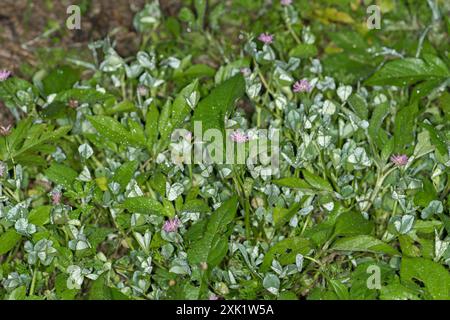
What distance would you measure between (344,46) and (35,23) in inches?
48.0

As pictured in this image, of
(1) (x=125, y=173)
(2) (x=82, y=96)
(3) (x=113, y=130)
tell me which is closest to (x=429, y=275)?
(1) (x=125, y=173)

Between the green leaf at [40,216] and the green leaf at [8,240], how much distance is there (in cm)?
5

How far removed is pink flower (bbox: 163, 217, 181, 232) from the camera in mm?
2021

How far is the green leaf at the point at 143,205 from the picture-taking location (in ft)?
6.67

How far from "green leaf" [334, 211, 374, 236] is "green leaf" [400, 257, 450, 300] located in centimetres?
14

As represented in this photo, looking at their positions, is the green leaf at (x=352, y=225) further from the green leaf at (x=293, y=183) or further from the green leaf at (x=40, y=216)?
the green leaf at (x=40, y=216)

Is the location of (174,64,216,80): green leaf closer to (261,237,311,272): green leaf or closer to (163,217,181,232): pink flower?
(163,217,181,232): pink flower

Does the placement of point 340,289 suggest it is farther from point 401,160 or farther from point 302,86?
point 302,86

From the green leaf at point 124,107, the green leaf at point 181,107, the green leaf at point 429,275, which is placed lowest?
the green leaf at point 429,275

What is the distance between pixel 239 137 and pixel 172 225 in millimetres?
289

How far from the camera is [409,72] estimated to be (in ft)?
7.93

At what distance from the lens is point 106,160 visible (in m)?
2.39

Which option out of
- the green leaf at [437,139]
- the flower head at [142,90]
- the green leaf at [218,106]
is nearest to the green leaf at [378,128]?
the green leaf at [437,139]

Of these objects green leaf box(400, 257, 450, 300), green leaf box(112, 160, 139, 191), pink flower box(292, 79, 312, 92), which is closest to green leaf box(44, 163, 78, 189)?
green leaf box(112, 160, 139, 191)
